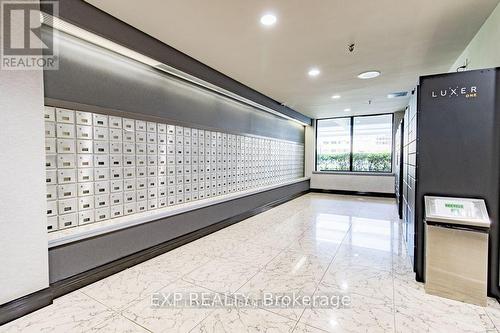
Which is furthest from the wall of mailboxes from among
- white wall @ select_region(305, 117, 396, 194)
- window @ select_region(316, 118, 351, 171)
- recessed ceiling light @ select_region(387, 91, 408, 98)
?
window @ select_region(316, 118, 351, 171)

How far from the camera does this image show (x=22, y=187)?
1.85 metres

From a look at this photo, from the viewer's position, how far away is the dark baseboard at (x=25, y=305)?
1.75 meters

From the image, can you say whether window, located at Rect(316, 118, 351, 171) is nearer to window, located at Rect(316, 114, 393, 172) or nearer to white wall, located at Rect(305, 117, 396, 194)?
window, located at Rect(316, 114, 393, 172)

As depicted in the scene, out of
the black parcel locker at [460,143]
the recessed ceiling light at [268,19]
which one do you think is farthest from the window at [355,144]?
the recessed ceiling light at [268,19]

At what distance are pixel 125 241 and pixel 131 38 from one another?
222 cm

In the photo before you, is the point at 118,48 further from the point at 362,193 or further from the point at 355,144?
the point at 362,193

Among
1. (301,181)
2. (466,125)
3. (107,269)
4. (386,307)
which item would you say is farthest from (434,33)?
(301,181)

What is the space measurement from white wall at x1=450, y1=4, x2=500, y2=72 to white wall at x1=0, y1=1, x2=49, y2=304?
4058 millimetres

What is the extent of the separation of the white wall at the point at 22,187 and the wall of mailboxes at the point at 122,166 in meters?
0.20

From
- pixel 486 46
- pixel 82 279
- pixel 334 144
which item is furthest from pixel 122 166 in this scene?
pixel 334 144

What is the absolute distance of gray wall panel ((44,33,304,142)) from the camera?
224cm

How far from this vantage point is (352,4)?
2.16 metres

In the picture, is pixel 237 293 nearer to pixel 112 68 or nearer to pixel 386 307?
pixel 386 307

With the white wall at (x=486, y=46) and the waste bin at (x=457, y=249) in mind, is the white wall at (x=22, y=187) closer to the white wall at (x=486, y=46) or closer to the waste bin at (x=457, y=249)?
the waste bin at (x=457, y=249)
